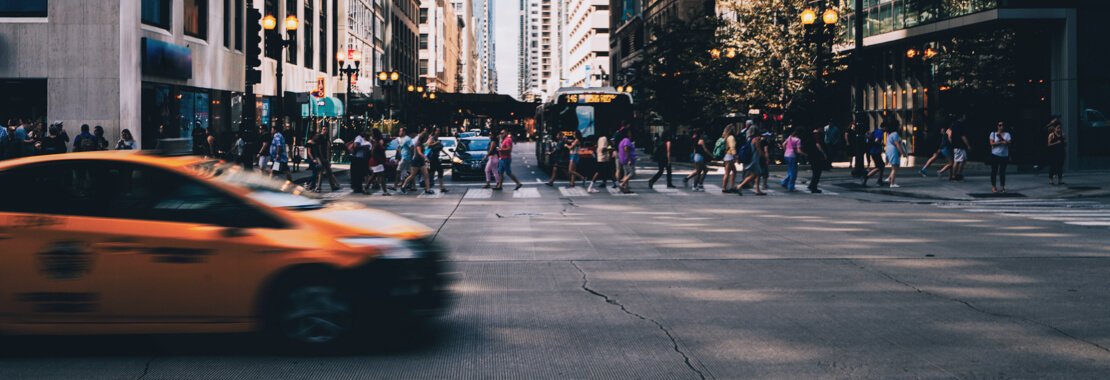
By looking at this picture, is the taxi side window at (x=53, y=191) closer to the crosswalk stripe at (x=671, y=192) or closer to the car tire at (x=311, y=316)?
the car tire at (x=311, y=316)

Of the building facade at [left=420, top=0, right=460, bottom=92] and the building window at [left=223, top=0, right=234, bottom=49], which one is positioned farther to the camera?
the building facade at [left=420, top=0, right=460, bottom=92]

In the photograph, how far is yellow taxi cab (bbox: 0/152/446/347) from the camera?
5973 millimetres

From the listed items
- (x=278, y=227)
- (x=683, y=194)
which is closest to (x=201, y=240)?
(x=278, y=227)

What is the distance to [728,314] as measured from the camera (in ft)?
25.2

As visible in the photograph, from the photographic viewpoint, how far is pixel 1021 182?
24297 millimetres

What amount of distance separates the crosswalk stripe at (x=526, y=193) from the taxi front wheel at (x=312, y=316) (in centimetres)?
1646

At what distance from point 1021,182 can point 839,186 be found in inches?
176

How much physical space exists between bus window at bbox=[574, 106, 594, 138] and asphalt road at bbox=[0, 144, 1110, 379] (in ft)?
61.7

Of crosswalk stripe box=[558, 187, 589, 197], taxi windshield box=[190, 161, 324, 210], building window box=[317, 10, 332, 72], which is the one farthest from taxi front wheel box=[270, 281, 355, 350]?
building window box=[317, 10, 332, 72]

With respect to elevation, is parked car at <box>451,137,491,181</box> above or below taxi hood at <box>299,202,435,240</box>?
above

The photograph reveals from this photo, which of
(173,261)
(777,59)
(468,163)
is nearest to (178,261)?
(173,261)

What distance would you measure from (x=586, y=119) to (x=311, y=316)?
91.2 ft

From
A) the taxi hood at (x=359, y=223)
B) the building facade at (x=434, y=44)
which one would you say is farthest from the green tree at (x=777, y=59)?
the building facade at (x=434, y=44)

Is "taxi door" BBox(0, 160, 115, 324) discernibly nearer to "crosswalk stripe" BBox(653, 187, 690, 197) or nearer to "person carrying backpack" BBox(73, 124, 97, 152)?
"person carrying backpack" BBox(73, 124, 97, 152)
